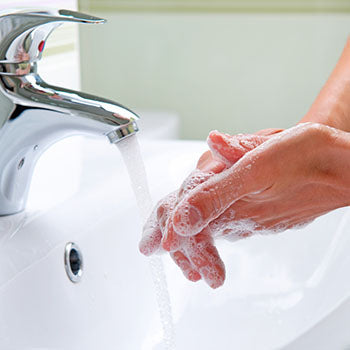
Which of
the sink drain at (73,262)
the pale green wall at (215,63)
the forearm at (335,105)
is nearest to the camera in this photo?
the sink drain at (73,262)

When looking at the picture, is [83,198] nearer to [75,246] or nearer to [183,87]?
[75,246]

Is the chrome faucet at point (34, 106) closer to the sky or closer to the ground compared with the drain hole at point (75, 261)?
closer to the sky

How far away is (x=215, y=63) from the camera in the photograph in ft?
5.12

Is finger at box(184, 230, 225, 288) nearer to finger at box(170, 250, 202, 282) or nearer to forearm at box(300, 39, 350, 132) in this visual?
finger at box(170, 250, 202, 282)

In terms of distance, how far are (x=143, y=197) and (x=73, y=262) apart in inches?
3.7

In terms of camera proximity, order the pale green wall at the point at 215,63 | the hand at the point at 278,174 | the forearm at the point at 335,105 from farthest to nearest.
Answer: the pale green wall at the point at 215,63
the forearm at the point at 335,105
the hand at the point at 278,174

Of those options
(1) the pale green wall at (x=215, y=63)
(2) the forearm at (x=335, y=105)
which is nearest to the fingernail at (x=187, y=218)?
(2) the forearm at (x=335, y=105)

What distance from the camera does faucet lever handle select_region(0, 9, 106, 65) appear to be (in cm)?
51

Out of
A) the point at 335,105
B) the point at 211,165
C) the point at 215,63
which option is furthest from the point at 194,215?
the point at 215,63

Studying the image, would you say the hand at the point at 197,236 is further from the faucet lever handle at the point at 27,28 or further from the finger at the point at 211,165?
the faucet lever handle at the point at 27,28

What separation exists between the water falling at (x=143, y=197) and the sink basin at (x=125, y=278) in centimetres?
4

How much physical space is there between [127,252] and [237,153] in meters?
0.18

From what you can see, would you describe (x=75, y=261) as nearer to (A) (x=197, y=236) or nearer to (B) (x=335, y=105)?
(A) (x=197, y=236)

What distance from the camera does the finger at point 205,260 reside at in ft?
1.80
